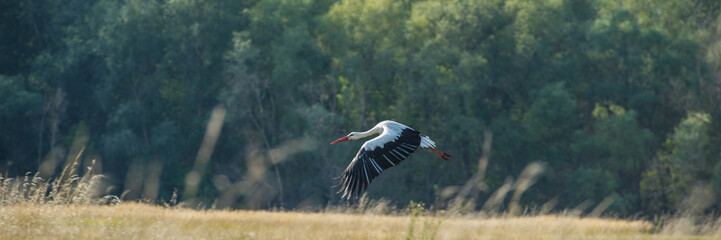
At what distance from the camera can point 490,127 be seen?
3997 centimetres

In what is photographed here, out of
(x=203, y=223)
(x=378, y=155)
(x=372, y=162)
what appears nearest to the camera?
(x=372, y=162)

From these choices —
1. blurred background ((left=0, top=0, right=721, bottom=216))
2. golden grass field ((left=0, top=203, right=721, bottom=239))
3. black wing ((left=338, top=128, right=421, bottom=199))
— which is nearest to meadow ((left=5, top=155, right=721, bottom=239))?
golden grass field ((left=0, top=203, right=721, bottom=239))

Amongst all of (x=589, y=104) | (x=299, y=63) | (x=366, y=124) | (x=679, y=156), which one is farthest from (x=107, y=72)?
(x=679, y=156)

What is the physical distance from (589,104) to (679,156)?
27.0 feet

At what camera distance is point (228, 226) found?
1409 centimetres

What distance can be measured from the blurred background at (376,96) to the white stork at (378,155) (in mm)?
24788

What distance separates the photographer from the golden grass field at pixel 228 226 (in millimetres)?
9086

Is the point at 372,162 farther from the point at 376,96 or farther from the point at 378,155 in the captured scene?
the point at 376,96

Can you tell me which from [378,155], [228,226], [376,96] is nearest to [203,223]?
[228,226]

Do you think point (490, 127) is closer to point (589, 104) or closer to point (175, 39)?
point (589, 104)

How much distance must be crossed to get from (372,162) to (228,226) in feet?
14.5

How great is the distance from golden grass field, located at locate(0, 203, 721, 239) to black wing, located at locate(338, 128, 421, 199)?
0.88m

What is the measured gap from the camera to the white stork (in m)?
10.2

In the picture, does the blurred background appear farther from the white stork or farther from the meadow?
the white stork
